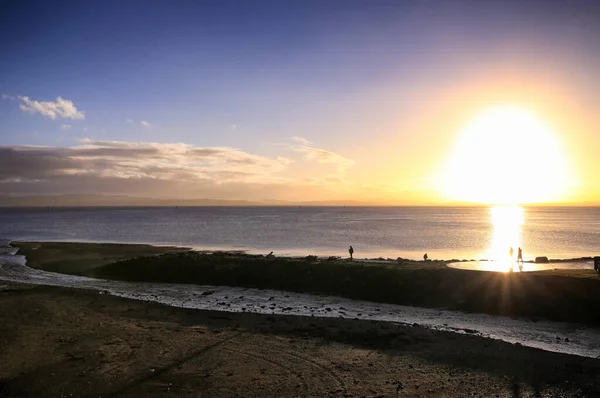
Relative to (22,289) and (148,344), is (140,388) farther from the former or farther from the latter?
(22,289)

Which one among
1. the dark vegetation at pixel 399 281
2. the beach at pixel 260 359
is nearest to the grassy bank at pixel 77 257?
the dark vegetation at pixel 399 281

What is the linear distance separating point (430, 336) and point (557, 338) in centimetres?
568

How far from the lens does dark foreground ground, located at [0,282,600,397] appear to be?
13.5 metres

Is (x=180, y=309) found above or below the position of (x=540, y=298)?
below

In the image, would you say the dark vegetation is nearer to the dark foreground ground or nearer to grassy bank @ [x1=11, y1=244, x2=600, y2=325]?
grassy bank @ [x1=11, y1=244, x2=600, y2=325]

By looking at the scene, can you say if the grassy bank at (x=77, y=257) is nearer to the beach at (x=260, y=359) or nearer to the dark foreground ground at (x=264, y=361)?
the beach at (x=260, y=359)

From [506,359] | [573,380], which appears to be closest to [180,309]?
[506,359]

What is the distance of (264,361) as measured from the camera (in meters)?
16.0

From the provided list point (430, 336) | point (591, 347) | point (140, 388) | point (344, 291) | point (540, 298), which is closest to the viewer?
point (140, 388)

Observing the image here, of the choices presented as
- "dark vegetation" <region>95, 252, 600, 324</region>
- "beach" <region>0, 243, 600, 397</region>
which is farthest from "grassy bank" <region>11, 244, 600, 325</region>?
"beach" <region>0, 243, 600, 397</region>

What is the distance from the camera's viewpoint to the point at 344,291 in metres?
30.0

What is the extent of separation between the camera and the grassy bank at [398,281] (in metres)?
23.3

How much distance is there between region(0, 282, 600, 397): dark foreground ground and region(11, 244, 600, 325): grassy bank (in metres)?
6.91

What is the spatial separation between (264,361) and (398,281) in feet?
49.6
